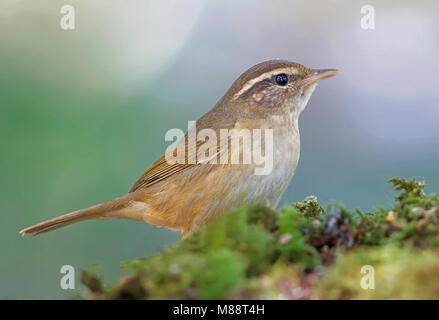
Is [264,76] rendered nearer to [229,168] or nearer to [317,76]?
[317,76]

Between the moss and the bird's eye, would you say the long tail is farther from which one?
the moss

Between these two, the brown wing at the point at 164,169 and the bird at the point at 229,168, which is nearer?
the bird at the point at 229,168

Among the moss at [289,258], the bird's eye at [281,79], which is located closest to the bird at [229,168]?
the bird's eye at [281,79]

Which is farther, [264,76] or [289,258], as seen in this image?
[264,76]

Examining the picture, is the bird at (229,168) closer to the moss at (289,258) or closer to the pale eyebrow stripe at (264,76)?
the pale eyebrow stripe at (264,76)

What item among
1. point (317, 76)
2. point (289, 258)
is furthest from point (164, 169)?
point (289, 258)
